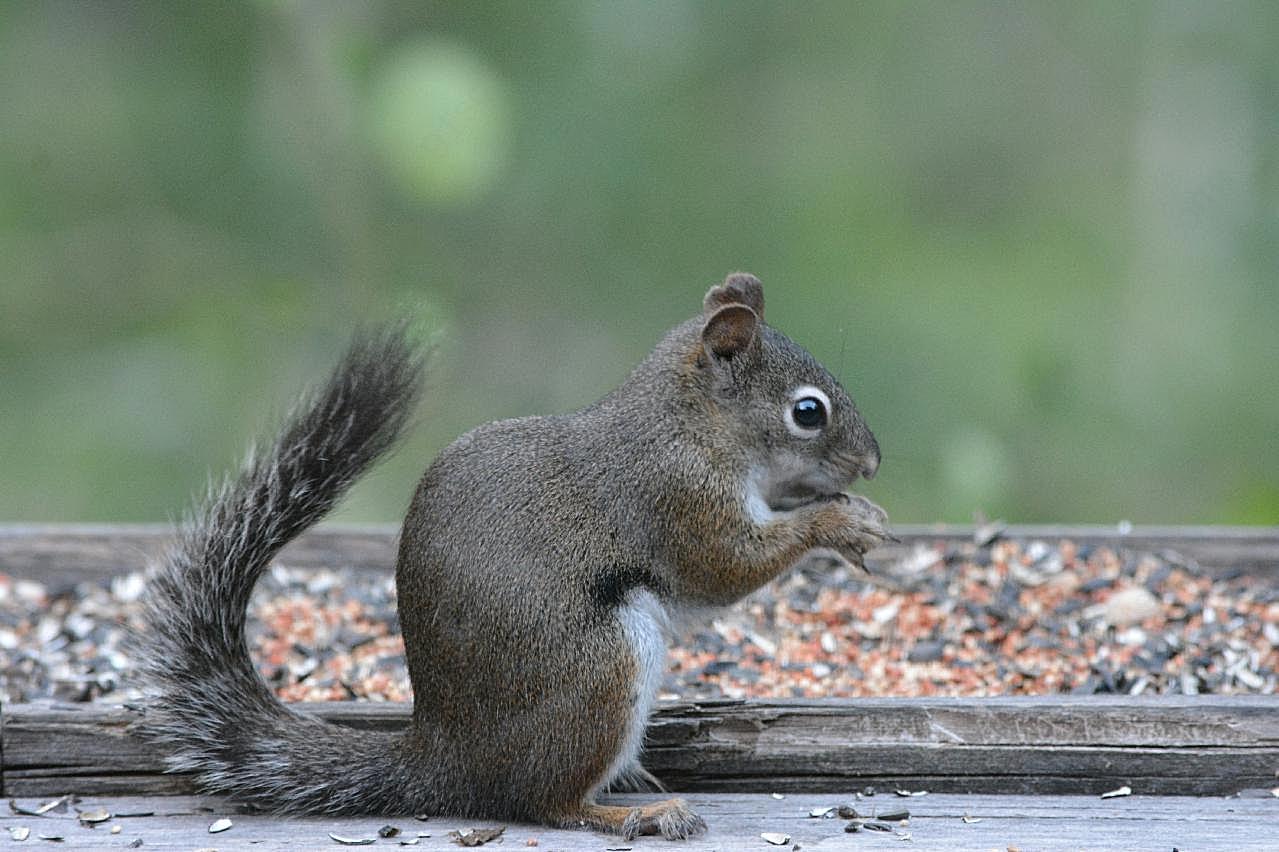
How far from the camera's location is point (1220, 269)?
16.8 feet

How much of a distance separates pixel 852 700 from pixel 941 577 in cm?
88

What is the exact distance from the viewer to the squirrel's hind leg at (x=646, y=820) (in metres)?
2.24

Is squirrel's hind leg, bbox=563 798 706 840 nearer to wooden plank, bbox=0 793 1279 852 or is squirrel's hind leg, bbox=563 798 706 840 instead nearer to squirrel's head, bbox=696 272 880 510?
wooden plank, bbox=0 793 1279 852

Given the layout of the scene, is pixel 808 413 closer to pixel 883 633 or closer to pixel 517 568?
pixel 517 568

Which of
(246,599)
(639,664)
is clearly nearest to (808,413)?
(639,664)

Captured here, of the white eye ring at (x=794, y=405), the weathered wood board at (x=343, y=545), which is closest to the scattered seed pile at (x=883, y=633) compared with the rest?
the weathered wood board at (x=343, y=545)

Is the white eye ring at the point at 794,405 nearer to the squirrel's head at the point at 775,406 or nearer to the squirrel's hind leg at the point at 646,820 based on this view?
the squirrel's head at the point at 775,406

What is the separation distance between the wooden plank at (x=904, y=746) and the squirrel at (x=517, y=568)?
11 cm

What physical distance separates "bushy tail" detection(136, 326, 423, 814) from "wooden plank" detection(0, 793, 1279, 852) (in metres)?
0.06

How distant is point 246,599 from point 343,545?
107 centimetres

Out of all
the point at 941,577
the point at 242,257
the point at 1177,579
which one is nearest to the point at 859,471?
the point at 941,577

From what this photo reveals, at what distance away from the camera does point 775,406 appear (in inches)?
100

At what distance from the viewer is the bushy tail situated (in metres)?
2.38

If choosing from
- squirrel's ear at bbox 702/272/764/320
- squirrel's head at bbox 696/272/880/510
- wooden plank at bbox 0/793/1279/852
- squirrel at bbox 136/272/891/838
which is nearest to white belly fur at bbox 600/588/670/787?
squirrel at bbox 136/272/891/838
